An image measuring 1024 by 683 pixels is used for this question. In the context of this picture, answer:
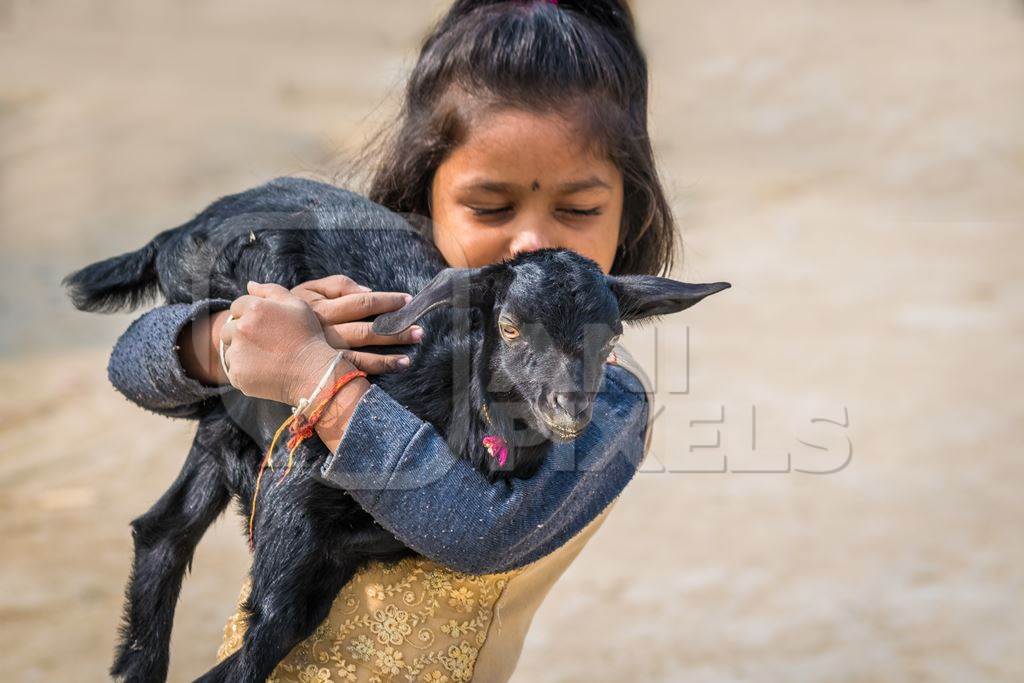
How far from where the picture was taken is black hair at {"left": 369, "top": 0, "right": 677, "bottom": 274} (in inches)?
82.7

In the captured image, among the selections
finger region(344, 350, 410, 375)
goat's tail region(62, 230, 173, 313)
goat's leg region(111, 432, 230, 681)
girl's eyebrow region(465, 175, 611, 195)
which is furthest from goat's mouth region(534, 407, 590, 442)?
goat's tail region(62, 230, 173, 313)

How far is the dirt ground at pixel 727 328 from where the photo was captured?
4.04 metres

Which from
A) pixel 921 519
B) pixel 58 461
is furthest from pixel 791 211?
pixel 58 461

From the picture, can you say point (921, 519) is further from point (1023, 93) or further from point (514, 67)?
point (1023, 93)

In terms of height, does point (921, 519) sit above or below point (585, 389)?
below

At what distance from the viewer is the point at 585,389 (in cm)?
172

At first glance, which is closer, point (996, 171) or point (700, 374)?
point (700, 374)

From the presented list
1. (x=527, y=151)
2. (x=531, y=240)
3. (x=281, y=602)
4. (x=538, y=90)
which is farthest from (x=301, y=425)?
(x=538, y=90)

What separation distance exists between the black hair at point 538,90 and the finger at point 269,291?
46cm

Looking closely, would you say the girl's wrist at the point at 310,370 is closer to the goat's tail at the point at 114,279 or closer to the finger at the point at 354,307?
the finger at the point at 354,307

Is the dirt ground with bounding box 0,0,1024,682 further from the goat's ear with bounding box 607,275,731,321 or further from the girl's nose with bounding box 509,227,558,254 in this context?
the goat's ear with bounding box 607,275,731,321

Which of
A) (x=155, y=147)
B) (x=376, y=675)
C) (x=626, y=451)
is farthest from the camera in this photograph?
(x=155, y=147)

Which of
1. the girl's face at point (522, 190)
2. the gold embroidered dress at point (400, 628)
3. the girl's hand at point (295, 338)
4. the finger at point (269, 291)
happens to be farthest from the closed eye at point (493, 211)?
the gold embroidered dress at point (400, 628)

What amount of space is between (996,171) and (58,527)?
6162mm
